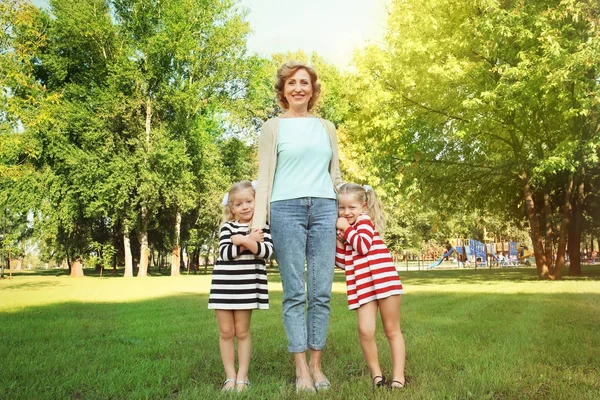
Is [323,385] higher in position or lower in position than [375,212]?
lower

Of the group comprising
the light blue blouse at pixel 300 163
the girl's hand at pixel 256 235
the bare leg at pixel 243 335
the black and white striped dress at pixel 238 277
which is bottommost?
the bare leg at pixel 243 335

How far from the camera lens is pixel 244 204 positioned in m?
3.94

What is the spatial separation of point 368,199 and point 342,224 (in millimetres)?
299

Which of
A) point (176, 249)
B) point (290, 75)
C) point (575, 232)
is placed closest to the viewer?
point (290, 75)

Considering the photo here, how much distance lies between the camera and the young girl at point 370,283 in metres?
3.67

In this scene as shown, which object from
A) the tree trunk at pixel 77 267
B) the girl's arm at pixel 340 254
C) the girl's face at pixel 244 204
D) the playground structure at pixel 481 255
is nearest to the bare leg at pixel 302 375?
the girl's arm at pixel 340 254

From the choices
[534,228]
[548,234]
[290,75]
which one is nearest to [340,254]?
[290,75]

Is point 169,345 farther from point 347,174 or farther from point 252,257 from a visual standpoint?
point 347,174

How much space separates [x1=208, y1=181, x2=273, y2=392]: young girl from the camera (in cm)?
373

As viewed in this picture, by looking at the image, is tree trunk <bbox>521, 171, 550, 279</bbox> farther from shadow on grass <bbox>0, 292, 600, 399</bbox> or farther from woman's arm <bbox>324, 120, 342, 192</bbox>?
woman's arm <bbox>324, 120, 342, 192</bbox>

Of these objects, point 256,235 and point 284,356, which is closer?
point 256,235

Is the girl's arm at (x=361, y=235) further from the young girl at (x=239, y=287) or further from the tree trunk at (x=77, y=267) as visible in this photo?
the tree trunk at (x=77, y=267)

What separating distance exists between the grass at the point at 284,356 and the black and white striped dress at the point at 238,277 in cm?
54

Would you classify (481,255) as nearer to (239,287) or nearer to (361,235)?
(361,235)
